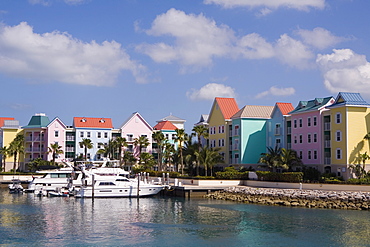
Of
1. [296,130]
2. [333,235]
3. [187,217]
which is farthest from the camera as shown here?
[296,130]

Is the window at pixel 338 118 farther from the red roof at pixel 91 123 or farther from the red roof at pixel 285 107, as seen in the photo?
the red roof at pixel 91 123

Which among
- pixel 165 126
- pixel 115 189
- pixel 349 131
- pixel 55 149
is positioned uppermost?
pixel 165 126

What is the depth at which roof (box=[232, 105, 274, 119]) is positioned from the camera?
252 feet

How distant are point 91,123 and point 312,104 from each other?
49.2 m

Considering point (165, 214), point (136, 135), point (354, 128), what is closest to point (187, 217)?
point (165, 214)

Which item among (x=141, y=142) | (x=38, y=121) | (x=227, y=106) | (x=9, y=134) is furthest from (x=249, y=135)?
(x=9, y=134)

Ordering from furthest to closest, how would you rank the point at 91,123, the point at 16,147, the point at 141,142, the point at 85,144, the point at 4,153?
the point at 91,123 < the point at 141,142 < the point at 85,144 < the point at 4,153 < the point at 16,147

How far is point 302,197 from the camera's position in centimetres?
5144

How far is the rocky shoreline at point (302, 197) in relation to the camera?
4784cm

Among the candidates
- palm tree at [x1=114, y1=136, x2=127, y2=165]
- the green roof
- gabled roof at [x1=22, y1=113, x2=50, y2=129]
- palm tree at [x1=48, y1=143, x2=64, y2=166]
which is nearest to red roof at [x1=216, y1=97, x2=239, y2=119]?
palm tree at [x1=114, y1=136, x2=127, y2=165]

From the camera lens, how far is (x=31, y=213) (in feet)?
149

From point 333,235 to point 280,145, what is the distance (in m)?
39.5

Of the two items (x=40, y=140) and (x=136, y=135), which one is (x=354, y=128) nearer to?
(x=136, y=135)

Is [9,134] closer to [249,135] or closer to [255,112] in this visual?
[249,135]
